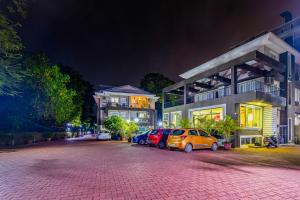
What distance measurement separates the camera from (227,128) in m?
16.0

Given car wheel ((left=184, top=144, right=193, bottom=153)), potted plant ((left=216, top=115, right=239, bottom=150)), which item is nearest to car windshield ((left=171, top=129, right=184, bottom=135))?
car wheel ((left=184, top=144, right=193, bottom=153))

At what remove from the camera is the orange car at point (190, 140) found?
13.2 m

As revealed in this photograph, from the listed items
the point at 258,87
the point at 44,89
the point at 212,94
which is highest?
the point at 44,89

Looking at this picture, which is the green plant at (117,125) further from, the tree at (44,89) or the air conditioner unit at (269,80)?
the air conditioner unit at (269,80)

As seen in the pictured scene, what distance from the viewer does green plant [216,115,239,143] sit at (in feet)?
52.6

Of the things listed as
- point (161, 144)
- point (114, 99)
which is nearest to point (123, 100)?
point (114, 99)

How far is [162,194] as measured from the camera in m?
4.93

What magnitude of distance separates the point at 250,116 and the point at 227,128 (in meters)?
4.62

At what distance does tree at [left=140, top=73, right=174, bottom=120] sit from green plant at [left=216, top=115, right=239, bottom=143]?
1445 inches

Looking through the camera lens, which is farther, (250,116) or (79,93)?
(79,93)

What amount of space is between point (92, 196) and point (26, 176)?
3361 mm

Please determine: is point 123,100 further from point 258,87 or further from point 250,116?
point 258,87

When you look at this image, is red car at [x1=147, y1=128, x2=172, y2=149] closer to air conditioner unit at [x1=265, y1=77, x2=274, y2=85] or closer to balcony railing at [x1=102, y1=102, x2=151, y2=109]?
air conditioner unit at [x1=265, y1=77, x2=274, y2=85]

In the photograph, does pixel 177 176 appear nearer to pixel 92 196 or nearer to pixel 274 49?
pixel 92 196
